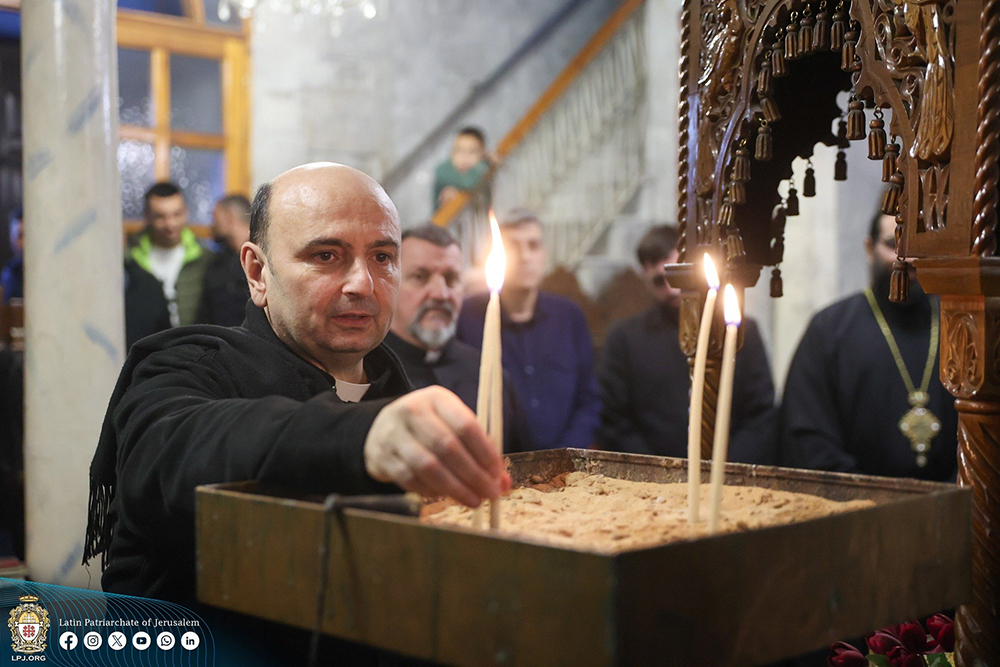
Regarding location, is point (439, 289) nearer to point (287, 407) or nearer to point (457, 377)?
point (457, 377)

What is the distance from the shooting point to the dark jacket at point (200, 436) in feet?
3.94

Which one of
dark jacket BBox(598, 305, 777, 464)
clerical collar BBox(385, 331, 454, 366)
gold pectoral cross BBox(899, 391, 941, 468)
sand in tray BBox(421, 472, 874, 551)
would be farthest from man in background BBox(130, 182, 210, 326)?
sand in tray BBox(421, 472, 874, 551)

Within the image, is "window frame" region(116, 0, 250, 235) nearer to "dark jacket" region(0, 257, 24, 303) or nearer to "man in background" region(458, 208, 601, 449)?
"dark jacket" region(0, 257, 24, 303)

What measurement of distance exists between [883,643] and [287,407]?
4.12 feet

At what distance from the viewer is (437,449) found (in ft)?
3.58

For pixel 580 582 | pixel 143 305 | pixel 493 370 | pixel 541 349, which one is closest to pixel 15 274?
pixel 143 305

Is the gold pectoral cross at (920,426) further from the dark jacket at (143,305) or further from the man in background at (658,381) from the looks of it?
the dark jacket at (143,305)

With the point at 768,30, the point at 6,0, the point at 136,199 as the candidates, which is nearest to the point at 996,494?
the point at 768,30

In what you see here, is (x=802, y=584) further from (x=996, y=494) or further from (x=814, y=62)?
(x=814, y=62)

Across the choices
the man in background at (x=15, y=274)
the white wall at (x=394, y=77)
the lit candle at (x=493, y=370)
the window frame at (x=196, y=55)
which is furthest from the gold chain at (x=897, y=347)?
the window frame at (x=196, y=55)

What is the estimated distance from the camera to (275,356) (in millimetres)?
1744

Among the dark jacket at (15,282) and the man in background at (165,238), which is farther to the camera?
the dark jacket at (15,282)

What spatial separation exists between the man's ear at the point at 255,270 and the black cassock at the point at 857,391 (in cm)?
277

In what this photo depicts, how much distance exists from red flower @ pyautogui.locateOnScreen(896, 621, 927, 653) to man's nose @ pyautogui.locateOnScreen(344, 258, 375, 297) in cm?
116
